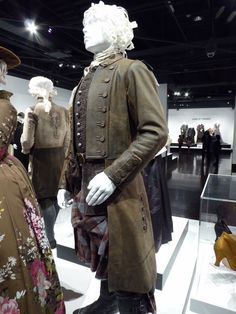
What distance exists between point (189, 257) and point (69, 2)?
3.25m

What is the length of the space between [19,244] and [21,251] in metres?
0.03

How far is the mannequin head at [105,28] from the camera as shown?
3.53 ft

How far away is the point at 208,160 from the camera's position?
9617mm

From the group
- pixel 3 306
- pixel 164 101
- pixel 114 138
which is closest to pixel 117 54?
pixel 114 138

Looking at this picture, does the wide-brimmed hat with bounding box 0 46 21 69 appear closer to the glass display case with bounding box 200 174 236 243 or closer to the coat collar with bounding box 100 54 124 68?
the coat collar with bounding box 100 54 124 68

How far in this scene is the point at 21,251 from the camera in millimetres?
1006

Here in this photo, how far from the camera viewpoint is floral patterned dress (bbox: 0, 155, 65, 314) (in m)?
0.97

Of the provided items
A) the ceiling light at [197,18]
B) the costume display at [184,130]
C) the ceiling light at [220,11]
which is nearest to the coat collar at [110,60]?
the ceiling light at [220,11]

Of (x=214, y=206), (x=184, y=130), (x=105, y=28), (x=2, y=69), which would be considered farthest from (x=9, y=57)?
(x=184, y=130)

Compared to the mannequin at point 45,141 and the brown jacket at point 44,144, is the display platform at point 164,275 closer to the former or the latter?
the mannequin at point 45,141

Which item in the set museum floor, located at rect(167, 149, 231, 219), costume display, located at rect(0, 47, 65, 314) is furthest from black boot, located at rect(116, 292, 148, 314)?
museum floor, located at rect(167, 149, 231, 219)

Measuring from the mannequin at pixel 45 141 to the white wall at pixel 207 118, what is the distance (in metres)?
11.7

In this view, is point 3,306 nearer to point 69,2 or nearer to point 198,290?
point 198,290

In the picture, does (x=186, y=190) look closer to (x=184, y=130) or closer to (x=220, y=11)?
(x=220, y=11)
